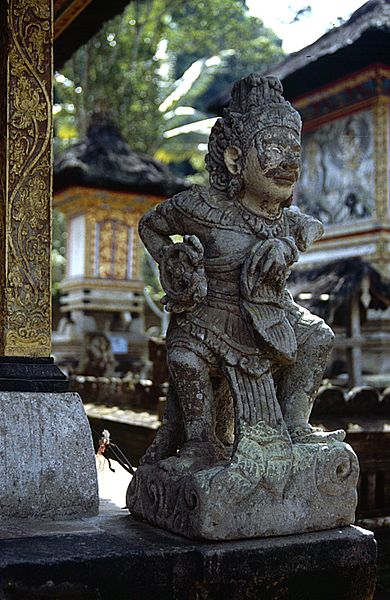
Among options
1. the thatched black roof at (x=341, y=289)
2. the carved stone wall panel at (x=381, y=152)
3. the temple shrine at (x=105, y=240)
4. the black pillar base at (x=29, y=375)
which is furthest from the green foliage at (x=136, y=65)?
the black pillar base at (x=29, y=375)

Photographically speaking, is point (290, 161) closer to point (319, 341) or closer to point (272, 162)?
point (272, 162)

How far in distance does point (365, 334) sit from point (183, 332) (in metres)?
12.6

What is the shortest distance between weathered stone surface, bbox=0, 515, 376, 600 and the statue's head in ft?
5.61

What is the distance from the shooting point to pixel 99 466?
5.82m

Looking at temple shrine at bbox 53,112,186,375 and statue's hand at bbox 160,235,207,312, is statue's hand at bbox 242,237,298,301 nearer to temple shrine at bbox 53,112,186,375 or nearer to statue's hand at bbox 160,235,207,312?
A: statue's hand at bbox 160,235,207,312

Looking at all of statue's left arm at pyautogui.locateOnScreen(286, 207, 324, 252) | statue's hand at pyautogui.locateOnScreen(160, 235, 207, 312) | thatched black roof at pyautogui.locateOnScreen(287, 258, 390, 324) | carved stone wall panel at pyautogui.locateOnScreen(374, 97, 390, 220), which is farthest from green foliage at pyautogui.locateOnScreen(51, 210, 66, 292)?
statue's hand at pyautogui.locateOnScreen(160, 235, 207, 312)

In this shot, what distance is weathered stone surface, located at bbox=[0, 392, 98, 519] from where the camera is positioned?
4086 mm

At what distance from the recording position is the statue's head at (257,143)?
396 centimetres

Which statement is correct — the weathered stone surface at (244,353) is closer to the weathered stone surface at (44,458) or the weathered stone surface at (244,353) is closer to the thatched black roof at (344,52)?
the weathered stone surface at (44,458)

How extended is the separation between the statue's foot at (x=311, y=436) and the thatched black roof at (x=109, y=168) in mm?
13871

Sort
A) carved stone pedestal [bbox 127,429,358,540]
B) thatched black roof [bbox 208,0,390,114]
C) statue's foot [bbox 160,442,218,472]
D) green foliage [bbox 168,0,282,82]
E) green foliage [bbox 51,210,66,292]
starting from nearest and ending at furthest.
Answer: carved stone pedestal [bbox 127,429,358,540] → statue's foot [bbox 160,442,218,472] → thatched black roof [bbox 208,0,390,114] → green foliage [bbox 168,0,282,82] → green foliage [bbox 51,210,66,292]

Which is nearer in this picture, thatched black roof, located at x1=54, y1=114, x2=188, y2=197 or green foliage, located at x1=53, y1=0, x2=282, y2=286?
thatched black roof, located at x1=54, y1=114, x2=188, y2=197

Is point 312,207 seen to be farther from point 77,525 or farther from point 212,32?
point 77,525

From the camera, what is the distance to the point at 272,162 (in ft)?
12.9
